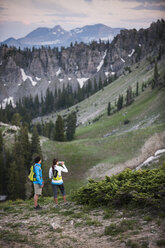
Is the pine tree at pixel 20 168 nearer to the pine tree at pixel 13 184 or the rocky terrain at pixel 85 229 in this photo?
the pine tree at pixel 13 184

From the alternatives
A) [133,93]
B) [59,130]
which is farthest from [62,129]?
[133,93]

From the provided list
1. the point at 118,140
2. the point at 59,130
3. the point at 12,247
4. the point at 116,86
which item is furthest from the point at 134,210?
the point at 116,86

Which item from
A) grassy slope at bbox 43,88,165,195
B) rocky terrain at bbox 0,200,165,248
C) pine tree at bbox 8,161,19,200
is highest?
rocky terrain at bbox 0,200,165,248

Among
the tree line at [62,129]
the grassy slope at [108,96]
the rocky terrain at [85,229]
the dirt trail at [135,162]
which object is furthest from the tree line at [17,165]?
the grassy slope at [108,96]

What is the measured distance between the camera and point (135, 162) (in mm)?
51500

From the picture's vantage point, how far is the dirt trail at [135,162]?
4912cm

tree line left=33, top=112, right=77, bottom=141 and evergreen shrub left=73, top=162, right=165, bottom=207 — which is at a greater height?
evergreen shrub left=73, top=162, right=165, bottom=207

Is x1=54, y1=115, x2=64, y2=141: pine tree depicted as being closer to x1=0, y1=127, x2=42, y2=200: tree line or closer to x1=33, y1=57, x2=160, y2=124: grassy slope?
x1=0, y1=127, x2=42, y2=200: tree line

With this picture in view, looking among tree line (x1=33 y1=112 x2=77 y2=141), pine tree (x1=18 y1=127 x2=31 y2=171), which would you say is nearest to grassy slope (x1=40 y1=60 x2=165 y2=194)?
pine tree (x1=18 y1=127 x2=31 y2=171)

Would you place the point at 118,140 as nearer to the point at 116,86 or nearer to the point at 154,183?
the point at 154,183

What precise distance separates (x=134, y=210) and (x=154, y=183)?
6.66 ft

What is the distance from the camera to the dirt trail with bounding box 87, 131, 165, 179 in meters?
49.1

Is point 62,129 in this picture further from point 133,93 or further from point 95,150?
point 133,93

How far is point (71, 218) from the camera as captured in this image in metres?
13.1
